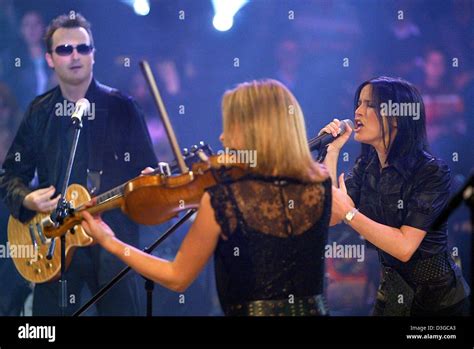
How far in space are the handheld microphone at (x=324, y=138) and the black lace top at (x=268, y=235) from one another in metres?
0.89

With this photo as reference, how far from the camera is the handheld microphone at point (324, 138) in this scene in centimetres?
411

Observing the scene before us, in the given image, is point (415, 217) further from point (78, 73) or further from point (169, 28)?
point (78, 73)

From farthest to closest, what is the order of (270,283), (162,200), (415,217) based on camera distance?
(415,217) < (162,200) < (270,283)

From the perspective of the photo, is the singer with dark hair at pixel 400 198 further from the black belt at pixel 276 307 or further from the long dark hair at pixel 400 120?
the black belt at pixel 276 307

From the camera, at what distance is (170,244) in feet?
13.9

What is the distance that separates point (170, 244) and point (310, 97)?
3.51ft

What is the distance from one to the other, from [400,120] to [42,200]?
75.2 inches

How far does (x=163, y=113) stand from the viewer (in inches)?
155

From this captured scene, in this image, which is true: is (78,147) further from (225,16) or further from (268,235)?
(268,235)

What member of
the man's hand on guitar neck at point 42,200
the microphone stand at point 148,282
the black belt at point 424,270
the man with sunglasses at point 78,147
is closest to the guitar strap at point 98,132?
the man with sunglasses at point 78,147

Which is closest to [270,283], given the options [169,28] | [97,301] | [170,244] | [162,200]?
[162,200]

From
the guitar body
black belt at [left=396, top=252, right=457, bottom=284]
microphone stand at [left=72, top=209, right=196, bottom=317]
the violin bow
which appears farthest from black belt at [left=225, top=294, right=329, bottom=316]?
the guitar body

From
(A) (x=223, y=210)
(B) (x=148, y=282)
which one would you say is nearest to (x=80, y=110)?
(B) (x=148, y=282)

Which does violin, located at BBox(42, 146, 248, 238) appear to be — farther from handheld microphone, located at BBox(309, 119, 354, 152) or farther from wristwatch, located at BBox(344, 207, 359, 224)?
wristwatch, located at BBox(344, 207, 359, 224)
